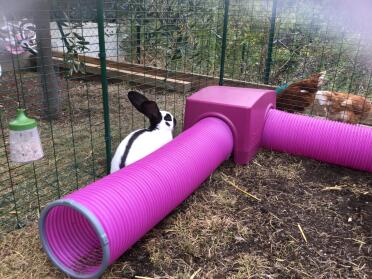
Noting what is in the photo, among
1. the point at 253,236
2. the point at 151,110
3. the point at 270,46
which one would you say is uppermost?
the point at 270,46

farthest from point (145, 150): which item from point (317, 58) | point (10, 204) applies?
point (317, 58)

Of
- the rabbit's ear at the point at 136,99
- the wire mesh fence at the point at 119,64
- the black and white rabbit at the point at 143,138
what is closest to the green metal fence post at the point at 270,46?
the wire mesh fence at the point at 119,64

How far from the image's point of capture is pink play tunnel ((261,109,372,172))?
3.02 m

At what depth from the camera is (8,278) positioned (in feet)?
6.20

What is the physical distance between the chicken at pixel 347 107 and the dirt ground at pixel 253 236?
3.22 ft

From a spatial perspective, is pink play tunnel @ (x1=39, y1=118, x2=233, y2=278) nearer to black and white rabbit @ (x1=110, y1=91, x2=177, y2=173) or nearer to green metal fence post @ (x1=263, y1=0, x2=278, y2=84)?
black and white rabbit @ (x1=110, y1=91, x2=177, y2=173)

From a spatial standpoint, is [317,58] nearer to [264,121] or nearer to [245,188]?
[264,121]

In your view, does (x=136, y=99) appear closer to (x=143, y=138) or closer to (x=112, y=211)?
(x=143, y=138)

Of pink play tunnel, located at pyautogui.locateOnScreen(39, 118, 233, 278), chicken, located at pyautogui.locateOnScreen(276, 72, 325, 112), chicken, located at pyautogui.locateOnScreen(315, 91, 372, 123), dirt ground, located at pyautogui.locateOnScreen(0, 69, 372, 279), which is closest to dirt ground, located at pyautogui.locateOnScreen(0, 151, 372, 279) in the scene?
dirt ground, located at pyautogui.locateOnScreen(0, 69, 372, 279)

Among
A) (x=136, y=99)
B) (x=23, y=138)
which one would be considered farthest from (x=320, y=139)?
(x=23, y=138)

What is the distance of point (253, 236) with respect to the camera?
2238 mm

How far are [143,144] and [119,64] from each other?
2660 millimetres

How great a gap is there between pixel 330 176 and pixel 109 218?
194 centimetres

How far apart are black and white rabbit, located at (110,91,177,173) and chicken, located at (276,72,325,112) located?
1514 mm
